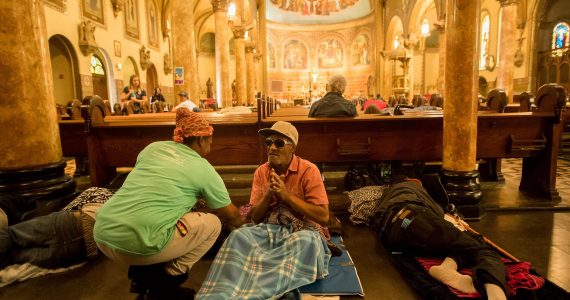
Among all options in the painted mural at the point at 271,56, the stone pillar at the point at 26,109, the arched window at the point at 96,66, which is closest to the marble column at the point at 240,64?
the arched window at the point at 96,66

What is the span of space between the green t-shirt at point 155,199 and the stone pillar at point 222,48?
35.1 ft

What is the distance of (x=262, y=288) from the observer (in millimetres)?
2201

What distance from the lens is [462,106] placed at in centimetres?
398

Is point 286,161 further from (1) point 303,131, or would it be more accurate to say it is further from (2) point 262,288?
(1) point 303,131

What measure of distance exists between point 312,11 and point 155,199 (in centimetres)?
2998

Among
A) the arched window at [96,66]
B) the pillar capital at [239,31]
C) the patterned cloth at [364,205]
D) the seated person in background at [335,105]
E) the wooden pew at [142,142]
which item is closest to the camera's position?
the patterned cloth at [364,205]

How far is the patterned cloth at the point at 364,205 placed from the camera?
3.86m

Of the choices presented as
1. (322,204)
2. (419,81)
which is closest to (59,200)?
(322,204)

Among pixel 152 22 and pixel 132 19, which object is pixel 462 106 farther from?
pixel 152 22

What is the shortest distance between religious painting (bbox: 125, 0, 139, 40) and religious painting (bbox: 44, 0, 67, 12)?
167 inches

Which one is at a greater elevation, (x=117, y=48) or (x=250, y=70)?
(x=117, y=48)

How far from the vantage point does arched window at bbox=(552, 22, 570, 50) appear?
1476 cm

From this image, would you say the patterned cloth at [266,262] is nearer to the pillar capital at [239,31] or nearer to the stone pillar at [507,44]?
the stone pillar at [507,44]

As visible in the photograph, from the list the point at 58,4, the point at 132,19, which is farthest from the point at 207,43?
the point at 58,4
